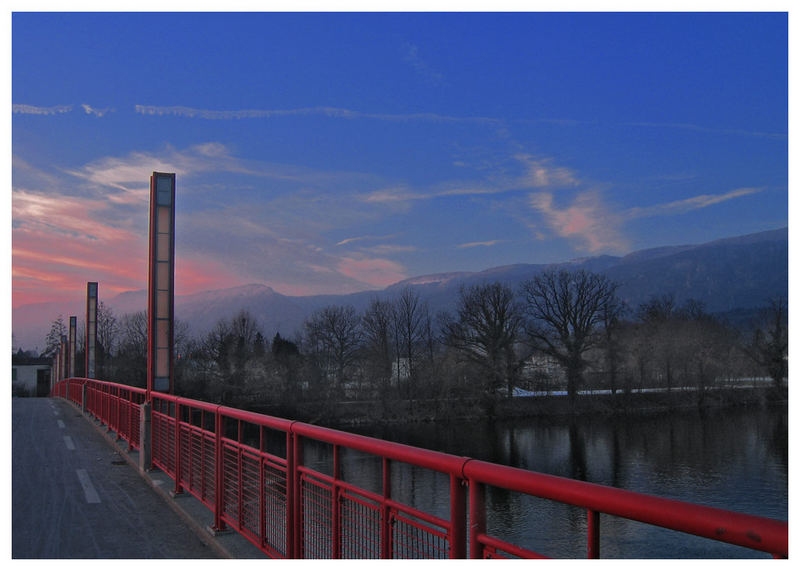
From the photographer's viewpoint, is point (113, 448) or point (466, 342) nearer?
point (113, 448)

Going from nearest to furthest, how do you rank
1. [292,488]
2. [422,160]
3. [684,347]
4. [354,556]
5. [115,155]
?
1. [354,556]
2. [292,488]
3. [115,155]
4. [684,347]
5. [422,160]

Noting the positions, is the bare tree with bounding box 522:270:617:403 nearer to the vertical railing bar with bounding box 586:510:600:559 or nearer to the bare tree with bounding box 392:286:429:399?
the bare tree with bounding box 392:286:429:399

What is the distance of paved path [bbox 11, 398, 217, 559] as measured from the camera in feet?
18.8

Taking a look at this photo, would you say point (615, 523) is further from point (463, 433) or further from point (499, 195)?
point (499, 195)

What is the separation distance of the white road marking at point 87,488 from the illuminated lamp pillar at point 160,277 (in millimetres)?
1459

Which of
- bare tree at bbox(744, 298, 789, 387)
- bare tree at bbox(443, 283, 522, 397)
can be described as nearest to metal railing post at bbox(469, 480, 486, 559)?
bare tree at bbox(443, 283, 522, 397)

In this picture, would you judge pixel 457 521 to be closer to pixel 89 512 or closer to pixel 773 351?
pixel 89 512

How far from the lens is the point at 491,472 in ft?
8.68

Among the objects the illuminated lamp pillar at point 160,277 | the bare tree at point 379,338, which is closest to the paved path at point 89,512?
the illuminated lamp pillar at point 160,277

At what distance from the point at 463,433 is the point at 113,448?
32.5 m

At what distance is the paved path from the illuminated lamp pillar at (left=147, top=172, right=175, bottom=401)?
4.93 feet

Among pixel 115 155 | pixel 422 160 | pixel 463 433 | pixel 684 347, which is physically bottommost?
pixel 463 433

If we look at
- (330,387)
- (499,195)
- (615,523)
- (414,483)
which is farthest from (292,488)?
(499,195)

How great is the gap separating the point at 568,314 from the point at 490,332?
10223mm
